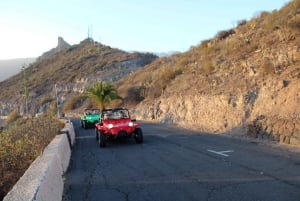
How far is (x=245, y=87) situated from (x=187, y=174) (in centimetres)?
1665

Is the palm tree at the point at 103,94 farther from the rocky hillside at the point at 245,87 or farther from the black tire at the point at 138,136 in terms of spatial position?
the black tire at the point at 138,136

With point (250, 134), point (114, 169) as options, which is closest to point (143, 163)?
point (114, 169)

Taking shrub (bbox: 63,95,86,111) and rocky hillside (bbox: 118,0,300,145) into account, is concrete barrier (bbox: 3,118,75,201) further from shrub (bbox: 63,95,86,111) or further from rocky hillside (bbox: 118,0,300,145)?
shrub (bbox: 63,95,86,111)

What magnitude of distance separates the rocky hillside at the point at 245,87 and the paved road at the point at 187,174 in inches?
134

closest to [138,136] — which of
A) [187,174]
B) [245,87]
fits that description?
[187,174]

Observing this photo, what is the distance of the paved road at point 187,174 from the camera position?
30.4 ft

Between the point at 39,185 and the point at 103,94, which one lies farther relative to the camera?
the point at 103,94

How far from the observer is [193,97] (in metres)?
33.8

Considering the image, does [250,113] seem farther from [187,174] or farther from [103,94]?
[103,94]

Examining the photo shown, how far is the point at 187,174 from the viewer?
11430mm

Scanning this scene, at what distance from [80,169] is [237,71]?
67.4 feet

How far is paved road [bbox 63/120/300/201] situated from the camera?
9273mm

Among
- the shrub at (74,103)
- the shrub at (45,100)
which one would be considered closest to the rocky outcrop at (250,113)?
the shrub at (74,103)

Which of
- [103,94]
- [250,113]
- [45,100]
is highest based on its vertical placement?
Result: [45,100]
